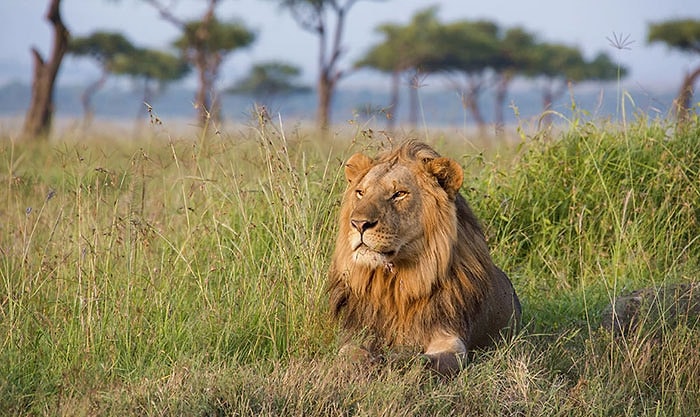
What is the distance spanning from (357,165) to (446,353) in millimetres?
853

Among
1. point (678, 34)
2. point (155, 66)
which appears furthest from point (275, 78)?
point (678, 34)

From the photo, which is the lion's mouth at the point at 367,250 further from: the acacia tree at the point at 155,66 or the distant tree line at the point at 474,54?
the acacia tree at the point at 155,66

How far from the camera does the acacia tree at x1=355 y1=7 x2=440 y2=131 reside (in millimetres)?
37469

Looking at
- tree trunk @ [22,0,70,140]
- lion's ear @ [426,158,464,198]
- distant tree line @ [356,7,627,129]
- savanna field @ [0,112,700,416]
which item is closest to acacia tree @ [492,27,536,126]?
distant tree line @ [356,7,627,129]

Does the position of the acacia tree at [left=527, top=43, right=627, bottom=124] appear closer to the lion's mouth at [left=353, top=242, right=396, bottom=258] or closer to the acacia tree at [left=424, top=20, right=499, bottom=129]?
the acacia tree at [left=424, top=20, right=499, bottom=129]

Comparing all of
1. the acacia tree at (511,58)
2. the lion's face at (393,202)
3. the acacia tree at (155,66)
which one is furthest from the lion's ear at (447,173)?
the acacia tree at (155,66)

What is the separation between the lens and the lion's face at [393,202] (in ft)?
12.7

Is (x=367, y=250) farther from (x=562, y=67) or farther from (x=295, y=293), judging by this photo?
(x=562, y=67)

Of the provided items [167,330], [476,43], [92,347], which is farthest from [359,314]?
[476,43]

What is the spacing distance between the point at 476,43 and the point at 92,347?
111ft

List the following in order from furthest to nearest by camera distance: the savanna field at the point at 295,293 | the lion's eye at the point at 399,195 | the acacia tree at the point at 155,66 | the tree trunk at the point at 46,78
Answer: the acacia tree at the point at 155,66 < the tree trunk at the point at 46,78 < the lion's eye at the point at 399,195 < the savanna field at the point at 295,293

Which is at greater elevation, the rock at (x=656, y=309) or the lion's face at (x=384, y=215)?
the lion's face at (x=384, y=215)

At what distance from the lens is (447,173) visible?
4.07 metres

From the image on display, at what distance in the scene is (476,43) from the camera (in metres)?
36.8
